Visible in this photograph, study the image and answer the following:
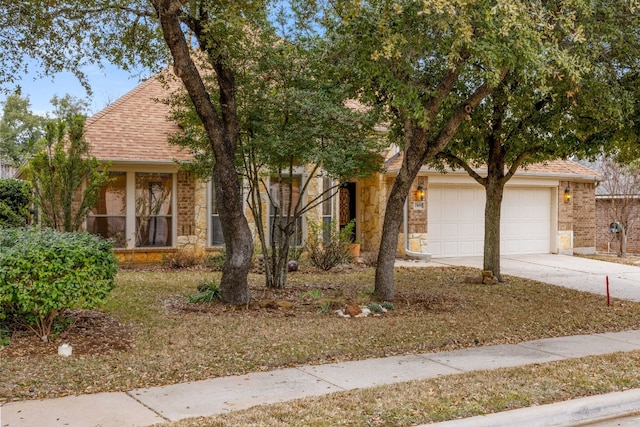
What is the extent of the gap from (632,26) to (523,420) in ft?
22.6

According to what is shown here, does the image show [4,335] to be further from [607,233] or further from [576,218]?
[607,233]

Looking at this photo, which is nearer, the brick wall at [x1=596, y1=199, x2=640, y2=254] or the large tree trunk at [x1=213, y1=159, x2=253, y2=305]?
the large tree trunk at [x1=213, y1=159, x2=253, y2=305]

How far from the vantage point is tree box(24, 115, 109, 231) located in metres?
12.5

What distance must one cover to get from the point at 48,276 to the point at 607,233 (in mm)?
22376

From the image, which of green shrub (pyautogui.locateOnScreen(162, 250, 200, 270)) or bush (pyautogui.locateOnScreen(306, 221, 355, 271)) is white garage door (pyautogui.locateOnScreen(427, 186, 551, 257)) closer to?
bush (pyautogui.locateOnScreen(306, 221, 355, 271))

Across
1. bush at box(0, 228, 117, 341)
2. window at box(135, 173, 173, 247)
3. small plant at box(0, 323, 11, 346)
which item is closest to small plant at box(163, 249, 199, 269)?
window at box(135, 173, 173, 247)

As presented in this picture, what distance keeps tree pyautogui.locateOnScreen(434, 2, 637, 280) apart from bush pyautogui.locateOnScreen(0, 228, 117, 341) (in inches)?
228

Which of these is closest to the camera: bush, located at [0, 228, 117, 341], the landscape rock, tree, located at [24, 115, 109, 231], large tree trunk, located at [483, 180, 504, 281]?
bush, located at [0, 228, 117, 341]

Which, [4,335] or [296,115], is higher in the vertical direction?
[296,115]

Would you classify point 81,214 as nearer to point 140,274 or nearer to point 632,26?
point 140,274

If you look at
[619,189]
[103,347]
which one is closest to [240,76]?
[103,347]

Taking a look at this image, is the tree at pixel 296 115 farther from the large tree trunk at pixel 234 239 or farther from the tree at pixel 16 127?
the tree at pixel 16 127

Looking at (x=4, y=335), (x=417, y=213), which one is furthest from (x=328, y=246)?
(x=4, y=335)

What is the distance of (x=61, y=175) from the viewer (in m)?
12.7
